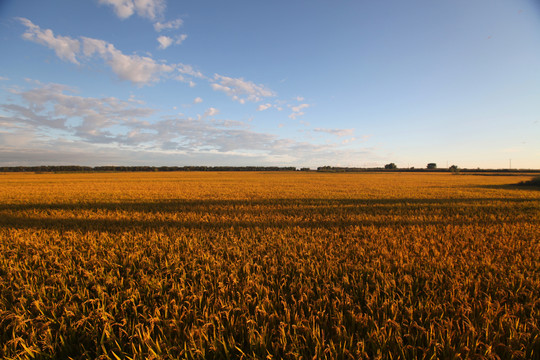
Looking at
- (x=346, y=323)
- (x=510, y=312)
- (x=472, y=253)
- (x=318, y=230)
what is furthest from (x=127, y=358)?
(x=472, y=253)

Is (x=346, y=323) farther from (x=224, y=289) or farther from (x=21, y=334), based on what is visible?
(x=21, y=334)

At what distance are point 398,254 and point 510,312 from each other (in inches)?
79.5

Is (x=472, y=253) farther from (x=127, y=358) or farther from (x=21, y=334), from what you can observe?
(x=21, y=334)

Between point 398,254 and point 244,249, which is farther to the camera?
point 244,249

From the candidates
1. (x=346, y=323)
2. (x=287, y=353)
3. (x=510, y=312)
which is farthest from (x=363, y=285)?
(x=287, y=353)

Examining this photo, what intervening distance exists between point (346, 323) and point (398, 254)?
2893 mm

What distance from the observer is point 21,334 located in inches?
103

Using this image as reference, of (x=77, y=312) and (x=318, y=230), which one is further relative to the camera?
(x=318, y=230)

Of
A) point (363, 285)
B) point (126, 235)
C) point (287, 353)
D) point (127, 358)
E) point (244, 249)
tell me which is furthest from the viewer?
point (126, 235)

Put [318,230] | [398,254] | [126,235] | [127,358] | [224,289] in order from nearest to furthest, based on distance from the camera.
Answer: [127,358]
[224,289]
[398,254]
[126,235]
[318,230]

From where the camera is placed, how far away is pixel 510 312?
289 cm

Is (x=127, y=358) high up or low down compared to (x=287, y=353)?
down

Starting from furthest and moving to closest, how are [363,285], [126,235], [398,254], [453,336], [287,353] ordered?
[126,235] < [398,254] < [363,285] < [453,336] < [287,353]

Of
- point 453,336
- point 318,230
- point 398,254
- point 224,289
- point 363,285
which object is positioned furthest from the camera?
point 318,230
